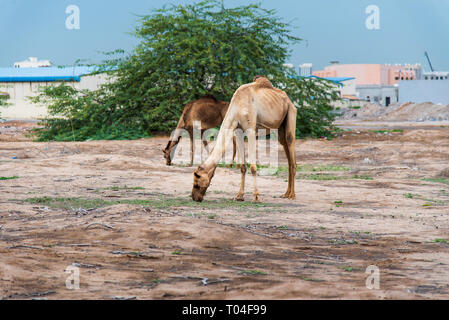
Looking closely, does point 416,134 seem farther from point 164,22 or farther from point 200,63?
point 164,22

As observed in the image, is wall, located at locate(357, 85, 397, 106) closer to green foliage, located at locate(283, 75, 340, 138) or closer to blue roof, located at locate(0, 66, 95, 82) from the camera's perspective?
blue roof, located at locate(0, 66, 95, 82)

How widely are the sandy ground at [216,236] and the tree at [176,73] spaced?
1052 cm

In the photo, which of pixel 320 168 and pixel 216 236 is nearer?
pixel 216 236

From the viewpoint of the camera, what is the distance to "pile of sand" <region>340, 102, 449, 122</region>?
171ft

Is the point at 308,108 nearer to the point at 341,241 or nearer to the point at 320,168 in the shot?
the point at 320,168

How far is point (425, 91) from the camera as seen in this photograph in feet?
227

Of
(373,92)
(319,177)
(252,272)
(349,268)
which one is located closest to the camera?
(252,272)

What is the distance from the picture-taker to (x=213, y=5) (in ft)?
83.6

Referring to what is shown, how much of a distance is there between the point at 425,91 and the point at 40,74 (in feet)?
132

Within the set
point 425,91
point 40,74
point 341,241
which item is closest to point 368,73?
point 425,91

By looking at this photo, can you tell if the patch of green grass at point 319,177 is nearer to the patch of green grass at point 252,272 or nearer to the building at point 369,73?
the patch of green grass at point 252,272

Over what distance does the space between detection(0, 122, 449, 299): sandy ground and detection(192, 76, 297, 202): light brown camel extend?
15.2 inches

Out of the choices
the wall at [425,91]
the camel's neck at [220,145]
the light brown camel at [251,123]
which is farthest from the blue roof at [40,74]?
the wall at [425,91]

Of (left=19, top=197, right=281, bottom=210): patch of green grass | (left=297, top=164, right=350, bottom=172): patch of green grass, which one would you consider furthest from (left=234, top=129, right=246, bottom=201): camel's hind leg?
(left=297, top=164, right=350, bottom=172): patch of green grass
